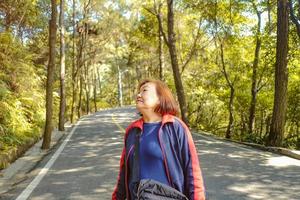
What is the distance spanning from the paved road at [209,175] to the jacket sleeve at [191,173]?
14.7 feet

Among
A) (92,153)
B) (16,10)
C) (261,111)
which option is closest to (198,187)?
(92,153)

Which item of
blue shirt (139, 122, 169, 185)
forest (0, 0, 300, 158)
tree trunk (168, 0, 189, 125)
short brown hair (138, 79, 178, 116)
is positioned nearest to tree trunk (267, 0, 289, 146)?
forest (0, 0, 300, 158)

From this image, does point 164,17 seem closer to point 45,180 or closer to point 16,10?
point 16,10

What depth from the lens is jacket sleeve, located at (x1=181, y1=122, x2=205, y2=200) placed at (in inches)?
119

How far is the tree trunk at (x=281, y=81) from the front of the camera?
48.1 ft

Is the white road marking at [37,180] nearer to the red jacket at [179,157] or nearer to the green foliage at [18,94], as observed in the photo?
the green foliage at [18,94]

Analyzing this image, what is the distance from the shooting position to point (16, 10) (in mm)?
24172

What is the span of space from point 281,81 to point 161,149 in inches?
490

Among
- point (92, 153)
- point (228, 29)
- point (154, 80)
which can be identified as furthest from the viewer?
point (228, 29)

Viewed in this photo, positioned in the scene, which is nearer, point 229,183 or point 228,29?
point 229,183

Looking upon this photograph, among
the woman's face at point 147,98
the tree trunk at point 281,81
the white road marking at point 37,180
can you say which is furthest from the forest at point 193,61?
the woman's face at point 147,98

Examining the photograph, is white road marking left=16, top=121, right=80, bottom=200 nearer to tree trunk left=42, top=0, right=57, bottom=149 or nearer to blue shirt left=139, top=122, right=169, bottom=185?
tree trunk left=42, top=0, right=57, bottom=149

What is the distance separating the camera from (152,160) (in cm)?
301

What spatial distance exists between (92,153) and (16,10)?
45.0 feet
